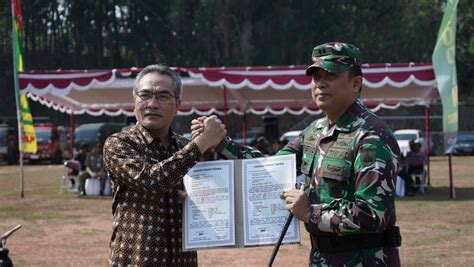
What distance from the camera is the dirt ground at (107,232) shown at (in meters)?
9.96

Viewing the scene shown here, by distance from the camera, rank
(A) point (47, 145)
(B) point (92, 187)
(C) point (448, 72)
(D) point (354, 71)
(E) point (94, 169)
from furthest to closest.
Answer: (A) point (47, 145)
(B) point (92, 187)
(E) point (94, 169)
(C) point (448, 72)
(D) point (354, 71)

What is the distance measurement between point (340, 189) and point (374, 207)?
20 centimetres

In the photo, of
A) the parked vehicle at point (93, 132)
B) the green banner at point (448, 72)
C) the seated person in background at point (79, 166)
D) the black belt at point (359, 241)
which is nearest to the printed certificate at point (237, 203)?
the black belt at point (359, 241)

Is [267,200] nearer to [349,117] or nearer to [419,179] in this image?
[349,117]

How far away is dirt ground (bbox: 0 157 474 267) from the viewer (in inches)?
392

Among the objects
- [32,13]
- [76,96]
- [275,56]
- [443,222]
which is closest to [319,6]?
[275,56]

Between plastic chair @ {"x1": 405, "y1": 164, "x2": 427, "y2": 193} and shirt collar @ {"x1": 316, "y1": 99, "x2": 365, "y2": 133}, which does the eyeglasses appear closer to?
shirt collar @ {"x1": 316, "y1": 99, "x2": 365, "y2": 133}

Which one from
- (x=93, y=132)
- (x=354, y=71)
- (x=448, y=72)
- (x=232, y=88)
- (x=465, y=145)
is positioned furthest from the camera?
(x=465, y=145)

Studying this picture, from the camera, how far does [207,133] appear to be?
3.49 m

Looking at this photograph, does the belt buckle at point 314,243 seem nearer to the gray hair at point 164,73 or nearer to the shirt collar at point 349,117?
the shirt collar at point 349,117

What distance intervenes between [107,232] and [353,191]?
10012 millimetres

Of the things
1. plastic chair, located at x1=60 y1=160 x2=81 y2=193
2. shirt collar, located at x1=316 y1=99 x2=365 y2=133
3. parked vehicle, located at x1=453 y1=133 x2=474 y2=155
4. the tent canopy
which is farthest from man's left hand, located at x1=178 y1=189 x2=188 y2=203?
parked vehicle, located at x1=453 y1=133 x2=474 y2=155

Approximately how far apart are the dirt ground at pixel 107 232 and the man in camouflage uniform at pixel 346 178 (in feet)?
20.9

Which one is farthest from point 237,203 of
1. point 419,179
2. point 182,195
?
point 419,179
